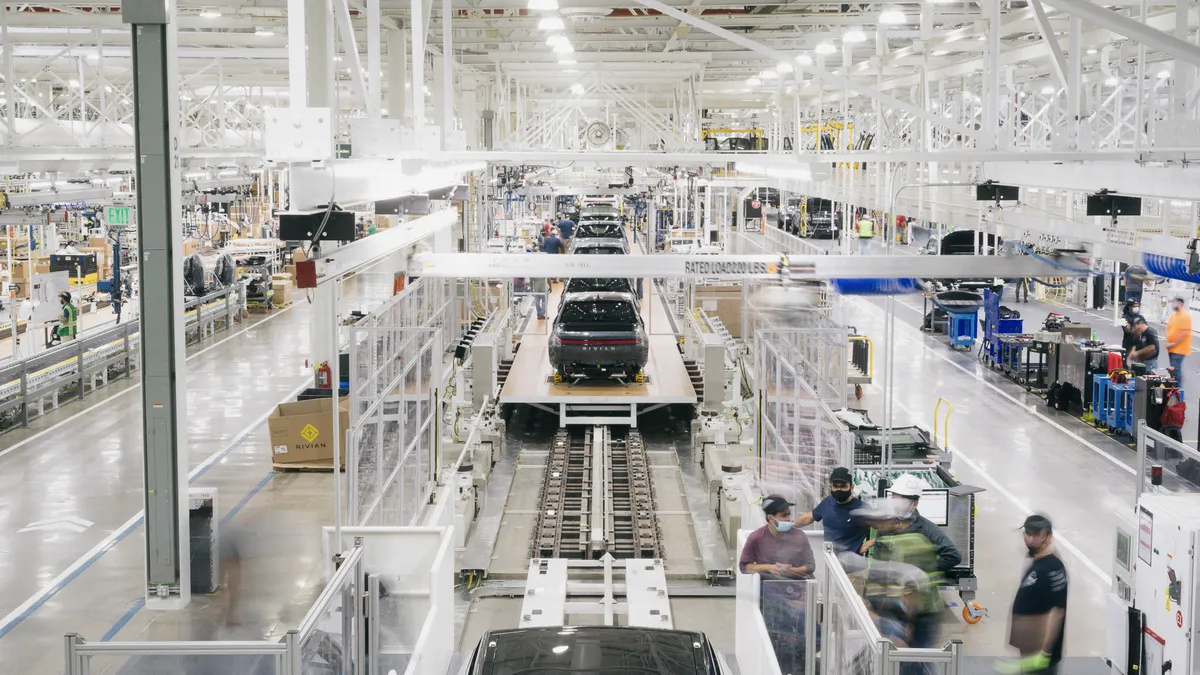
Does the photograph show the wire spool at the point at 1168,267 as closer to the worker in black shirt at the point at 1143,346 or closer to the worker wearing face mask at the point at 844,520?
the worker wearing face mask at the point at 844,520

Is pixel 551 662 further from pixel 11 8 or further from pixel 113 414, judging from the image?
pixel 113 414

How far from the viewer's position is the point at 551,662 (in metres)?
4.93

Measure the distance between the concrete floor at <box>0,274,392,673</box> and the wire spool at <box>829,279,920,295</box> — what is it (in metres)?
4.90

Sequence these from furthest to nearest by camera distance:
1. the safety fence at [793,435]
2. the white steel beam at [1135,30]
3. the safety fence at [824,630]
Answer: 1. the safety fence at [793,435]
2. the white steel beam at [1135,30]
3. the safety fence at [824,630]

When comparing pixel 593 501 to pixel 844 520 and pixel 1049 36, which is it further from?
pixel 1049 36

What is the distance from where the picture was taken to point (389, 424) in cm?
894

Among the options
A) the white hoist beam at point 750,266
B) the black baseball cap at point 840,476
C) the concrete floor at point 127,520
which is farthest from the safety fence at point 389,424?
the black baseball cap at point 840,476

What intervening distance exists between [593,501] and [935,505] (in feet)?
12.5

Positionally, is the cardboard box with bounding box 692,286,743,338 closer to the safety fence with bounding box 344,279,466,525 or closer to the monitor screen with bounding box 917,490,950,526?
the safety fence with bounding box 344,279,466,525

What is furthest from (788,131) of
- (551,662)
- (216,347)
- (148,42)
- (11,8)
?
(551,662)

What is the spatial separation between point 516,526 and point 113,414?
7.39m

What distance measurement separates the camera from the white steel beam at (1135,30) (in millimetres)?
5234

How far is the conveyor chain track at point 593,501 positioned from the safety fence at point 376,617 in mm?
2581

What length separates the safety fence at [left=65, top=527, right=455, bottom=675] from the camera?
4668 millimetres
